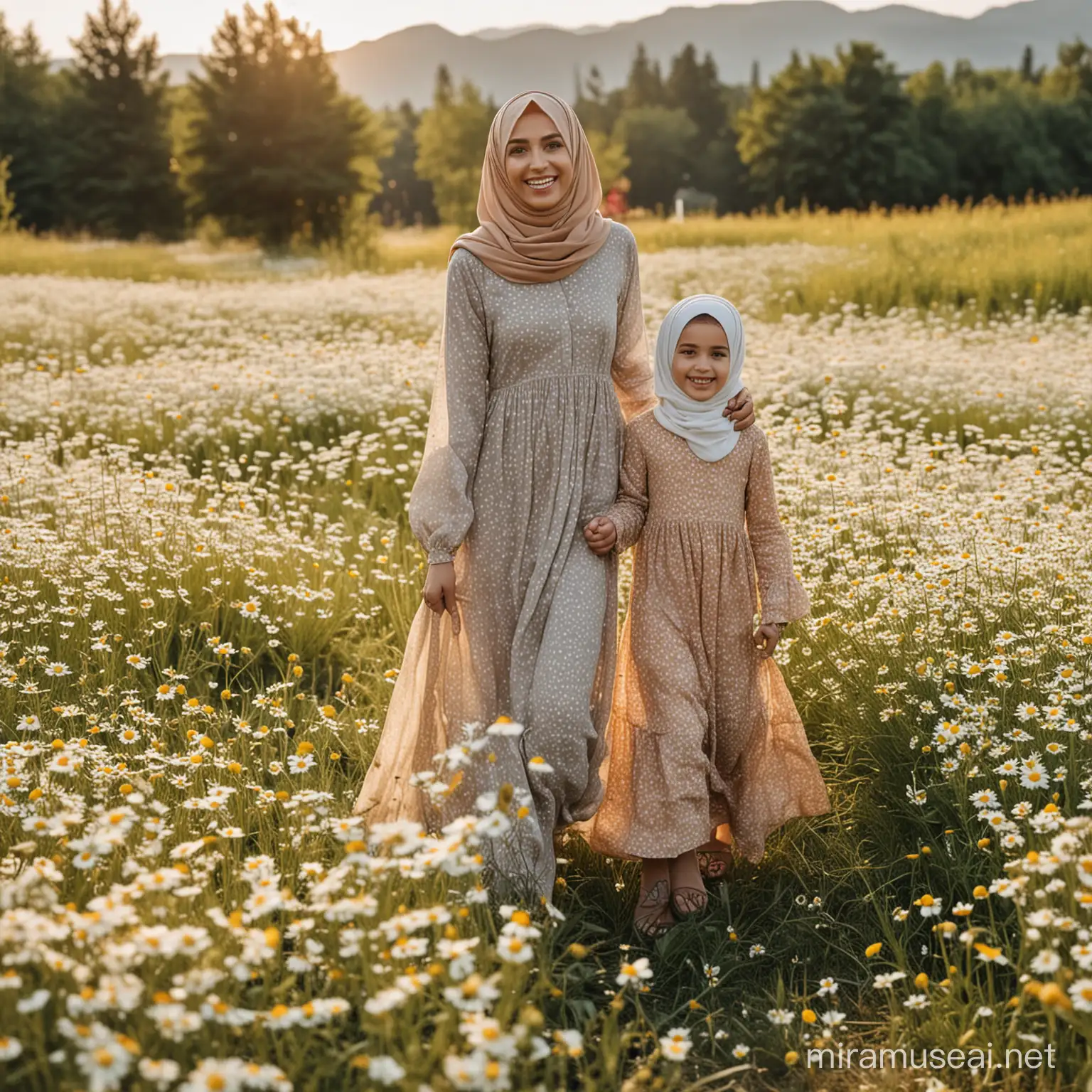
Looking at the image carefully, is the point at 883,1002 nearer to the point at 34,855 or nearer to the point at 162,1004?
the point at 162,1004

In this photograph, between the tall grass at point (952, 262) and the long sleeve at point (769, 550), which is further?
the tall grass at point (952, 262)

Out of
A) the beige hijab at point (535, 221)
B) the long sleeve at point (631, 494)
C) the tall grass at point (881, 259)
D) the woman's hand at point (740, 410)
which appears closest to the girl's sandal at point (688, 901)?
the long sleeve at point (631, 494)

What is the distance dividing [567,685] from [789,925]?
0.94 meters

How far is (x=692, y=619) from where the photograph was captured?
3383 mm

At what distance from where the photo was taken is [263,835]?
3.29 m

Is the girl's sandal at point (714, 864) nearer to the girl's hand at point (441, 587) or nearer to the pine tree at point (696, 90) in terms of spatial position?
the girl's hand at point (441, 587)

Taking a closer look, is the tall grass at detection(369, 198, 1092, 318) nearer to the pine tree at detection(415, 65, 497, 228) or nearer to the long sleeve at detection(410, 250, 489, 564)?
the long sleeve at detection(410, 250, 489, 564)

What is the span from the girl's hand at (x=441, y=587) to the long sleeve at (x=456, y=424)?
0.02m

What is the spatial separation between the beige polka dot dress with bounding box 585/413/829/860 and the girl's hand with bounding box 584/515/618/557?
5 centimetres

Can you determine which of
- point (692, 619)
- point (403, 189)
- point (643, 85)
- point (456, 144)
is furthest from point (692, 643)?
point (643, 85)

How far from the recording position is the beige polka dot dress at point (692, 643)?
3.33 metres

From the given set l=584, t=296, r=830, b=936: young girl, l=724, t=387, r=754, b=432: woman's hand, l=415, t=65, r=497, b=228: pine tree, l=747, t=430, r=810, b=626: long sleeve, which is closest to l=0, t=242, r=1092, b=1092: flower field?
l=584, t=296, r=830, b=936: young girl

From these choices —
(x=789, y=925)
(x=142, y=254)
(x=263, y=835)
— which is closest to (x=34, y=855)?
(x=263, y=835)

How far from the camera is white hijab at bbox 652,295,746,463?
330 cm
